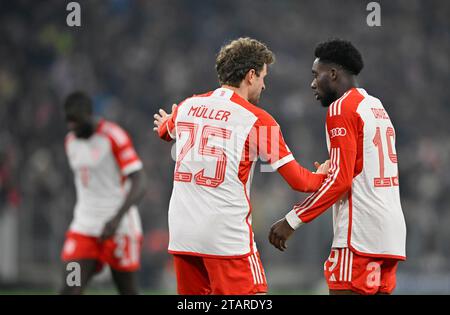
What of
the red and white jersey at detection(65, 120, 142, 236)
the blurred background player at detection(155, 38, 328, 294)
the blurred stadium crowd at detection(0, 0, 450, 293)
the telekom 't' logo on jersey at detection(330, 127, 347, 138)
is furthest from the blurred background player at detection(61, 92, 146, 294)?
the blurred stadium crowd at detection(0, 0, 450, 293)

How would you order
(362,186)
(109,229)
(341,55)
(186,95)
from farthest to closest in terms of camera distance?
1. (186,95)
2. (109,229)
3. (341,55)
4. (362,186)

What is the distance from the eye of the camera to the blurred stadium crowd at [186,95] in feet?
39.3

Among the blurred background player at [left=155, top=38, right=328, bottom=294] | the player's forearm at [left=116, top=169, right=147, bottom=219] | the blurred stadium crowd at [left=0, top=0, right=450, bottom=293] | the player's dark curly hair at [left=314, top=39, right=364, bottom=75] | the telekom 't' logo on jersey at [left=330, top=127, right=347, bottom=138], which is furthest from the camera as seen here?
the blurred stadium crowd at [left=0, top=0, right=450, bottom=293]

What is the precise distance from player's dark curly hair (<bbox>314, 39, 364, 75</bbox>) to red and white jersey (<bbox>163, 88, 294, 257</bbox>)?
2.23 feet

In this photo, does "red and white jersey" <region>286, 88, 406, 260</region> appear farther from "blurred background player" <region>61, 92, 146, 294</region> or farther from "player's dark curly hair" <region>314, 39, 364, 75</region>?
"blurred background player" <region>61, 92, 146, 294</region>

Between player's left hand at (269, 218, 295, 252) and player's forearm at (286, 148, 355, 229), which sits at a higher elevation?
player's forearm at (286, 148, 355, 229)

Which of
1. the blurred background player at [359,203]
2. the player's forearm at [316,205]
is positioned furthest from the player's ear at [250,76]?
the player's forearm at [316,205]

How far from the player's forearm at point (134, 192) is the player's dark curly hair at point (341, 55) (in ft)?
9.20

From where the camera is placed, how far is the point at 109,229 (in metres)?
7.42

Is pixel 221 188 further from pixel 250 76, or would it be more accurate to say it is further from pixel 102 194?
pixel 102 194

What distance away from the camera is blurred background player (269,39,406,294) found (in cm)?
516

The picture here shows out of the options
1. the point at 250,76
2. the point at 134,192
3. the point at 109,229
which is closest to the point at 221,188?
the point at 250,76

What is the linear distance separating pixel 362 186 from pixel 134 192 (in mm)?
3014

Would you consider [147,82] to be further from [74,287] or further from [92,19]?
[74,287]
